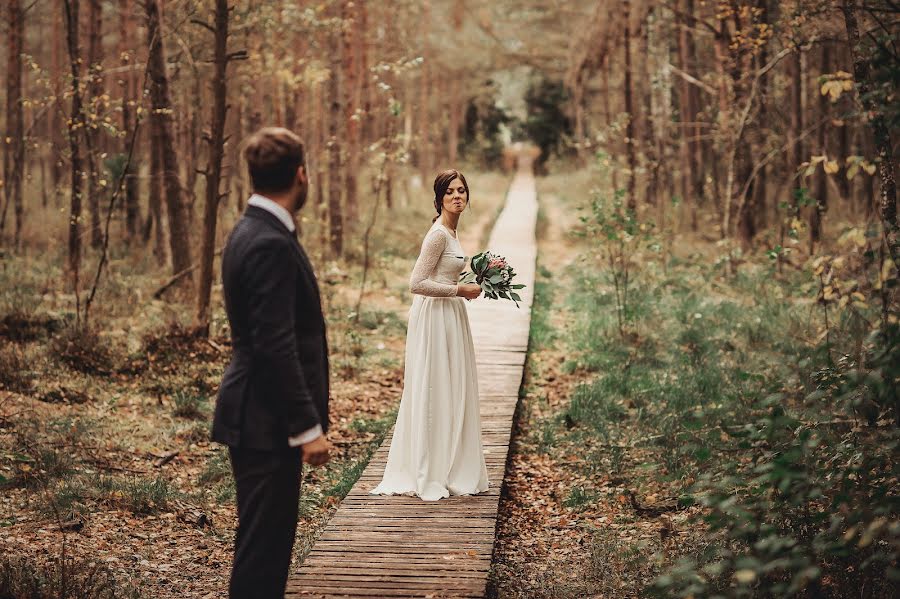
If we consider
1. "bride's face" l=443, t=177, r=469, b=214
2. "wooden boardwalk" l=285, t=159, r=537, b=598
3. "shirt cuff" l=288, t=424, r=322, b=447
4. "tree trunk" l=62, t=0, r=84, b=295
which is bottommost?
"wooden boardwalk" l=285, t=159, r=537, b=598

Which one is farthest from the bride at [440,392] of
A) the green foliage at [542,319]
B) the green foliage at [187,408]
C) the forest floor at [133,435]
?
the green foliage at [542,319]

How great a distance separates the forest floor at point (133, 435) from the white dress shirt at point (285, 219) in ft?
6.45

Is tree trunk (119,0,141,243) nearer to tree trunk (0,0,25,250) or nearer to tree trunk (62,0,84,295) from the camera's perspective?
tree trunk (0,0,25,250)

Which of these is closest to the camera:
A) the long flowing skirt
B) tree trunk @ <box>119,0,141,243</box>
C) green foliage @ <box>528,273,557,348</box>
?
the long flowing skirt

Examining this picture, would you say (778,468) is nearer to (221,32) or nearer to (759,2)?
(221,32)

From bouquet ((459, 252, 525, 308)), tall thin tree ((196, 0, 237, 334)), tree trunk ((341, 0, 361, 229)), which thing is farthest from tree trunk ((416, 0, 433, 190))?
bouquet ((459, 252, 525, 308))

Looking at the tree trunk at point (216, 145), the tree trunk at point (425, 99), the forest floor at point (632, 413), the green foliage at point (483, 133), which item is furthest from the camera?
the green foliage at point (483, 133)

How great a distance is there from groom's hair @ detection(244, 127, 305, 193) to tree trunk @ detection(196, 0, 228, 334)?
21.2 feet

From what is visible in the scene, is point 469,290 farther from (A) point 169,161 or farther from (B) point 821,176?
(B) point 821,176

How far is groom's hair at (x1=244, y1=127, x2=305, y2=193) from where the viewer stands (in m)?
3.39

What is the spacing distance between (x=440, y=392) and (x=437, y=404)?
91 mm

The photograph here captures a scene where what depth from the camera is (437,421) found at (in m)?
6.23

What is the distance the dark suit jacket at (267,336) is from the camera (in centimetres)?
331

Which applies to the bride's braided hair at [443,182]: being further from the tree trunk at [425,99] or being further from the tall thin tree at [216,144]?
the tree trunk at [425,99]
